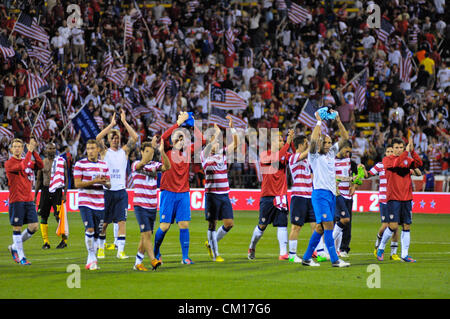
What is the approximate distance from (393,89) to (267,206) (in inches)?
748

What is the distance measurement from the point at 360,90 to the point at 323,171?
19768 millimetres

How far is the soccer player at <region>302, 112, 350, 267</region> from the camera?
1390 cm

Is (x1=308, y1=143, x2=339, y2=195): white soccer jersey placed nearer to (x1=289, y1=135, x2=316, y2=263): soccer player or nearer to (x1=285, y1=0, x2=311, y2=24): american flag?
(x1=289, y1=135, x2=316, y2=263): soccer player

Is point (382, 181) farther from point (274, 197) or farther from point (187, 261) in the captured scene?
point (187, 261)

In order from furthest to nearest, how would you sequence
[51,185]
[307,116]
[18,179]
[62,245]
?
[307,116] → [51,185] → [62,245] → [18,179]

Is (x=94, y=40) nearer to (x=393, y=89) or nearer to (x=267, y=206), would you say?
(x=393, y=89)

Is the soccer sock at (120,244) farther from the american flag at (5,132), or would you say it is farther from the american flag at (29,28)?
the american flag at (29,28)

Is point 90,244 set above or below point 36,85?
below

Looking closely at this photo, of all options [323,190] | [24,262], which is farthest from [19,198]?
[323,190]

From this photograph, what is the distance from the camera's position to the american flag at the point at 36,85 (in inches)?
1204

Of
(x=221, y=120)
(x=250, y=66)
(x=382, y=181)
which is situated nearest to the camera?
(x=382, y=181)

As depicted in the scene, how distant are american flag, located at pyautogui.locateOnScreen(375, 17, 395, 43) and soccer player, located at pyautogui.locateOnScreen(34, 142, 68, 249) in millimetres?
20431

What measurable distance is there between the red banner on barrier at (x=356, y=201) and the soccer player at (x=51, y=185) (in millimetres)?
10482

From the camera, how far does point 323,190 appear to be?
46.1 ft
